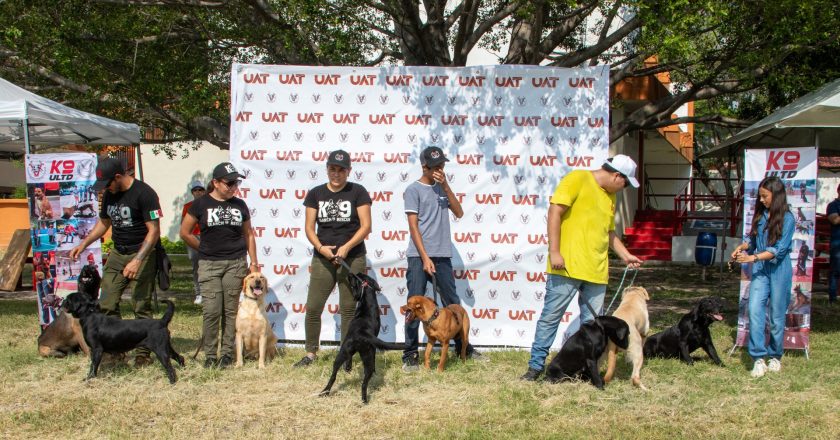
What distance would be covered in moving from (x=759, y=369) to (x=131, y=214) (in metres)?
5.60

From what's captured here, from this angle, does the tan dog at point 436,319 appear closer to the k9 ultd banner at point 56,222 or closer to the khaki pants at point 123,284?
the khaki pants at point 123,284

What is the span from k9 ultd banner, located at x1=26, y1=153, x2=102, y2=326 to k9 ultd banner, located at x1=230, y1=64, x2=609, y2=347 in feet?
5.75

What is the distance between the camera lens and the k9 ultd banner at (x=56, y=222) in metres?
7.86

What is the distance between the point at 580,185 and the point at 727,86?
7.44 metres

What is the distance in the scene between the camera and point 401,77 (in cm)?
777

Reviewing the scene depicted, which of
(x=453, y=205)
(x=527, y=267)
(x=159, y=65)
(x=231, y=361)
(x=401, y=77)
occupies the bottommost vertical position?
(x=231, y=361)

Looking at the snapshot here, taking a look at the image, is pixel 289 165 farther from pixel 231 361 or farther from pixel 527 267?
pixel 527 267

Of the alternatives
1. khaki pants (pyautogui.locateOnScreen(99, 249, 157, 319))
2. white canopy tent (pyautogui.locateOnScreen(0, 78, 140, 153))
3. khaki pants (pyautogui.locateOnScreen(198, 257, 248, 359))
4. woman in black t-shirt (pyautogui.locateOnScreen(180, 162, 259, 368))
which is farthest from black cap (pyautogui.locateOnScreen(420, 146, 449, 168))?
white canopy tent (pyautogui.locateOnScreen(0, 78, 140, 153))

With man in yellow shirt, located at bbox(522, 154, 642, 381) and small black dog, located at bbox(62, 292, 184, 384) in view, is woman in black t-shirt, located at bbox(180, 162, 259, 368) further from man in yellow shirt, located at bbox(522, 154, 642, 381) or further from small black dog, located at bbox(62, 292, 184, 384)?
man in yellow shirt, located at bbox(522, 154, 642, 381)

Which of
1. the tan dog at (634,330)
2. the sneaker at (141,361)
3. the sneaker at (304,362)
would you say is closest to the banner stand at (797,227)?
the tan dog at (634,330)

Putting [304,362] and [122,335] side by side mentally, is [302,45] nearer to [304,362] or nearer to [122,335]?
[304,362]

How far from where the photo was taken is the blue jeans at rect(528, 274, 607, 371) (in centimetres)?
609

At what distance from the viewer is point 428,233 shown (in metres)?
6.79

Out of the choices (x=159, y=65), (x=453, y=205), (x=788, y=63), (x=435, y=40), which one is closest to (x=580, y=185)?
(x=453, y=205)
